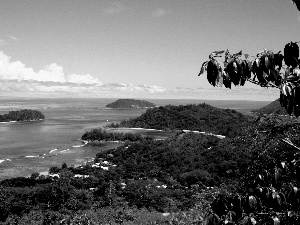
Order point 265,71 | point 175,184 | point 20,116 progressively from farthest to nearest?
point 20,116, point 175,184, point 265,71

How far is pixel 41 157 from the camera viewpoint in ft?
198

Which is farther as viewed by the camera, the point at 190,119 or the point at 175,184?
the point at 190,119

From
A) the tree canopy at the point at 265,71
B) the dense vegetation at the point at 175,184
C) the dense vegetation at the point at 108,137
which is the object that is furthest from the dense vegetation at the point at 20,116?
the tree canopy at the point at 265,71

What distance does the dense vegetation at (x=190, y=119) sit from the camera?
10056 centimetres

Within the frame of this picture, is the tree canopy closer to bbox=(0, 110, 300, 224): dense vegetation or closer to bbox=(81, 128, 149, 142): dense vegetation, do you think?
bbox=(0, 110, 300, 224): dense vegetation

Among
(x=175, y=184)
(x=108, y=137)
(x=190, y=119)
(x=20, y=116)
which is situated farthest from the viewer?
(x=20, y=116)

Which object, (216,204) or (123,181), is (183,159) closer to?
(123,181)

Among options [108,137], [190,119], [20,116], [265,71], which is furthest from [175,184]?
[20,116]

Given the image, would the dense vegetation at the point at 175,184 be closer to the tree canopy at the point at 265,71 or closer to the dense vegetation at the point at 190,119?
the tree canopy at the point at 265,71

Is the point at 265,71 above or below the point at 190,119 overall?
above

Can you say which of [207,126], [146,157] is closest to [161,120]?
[207,126]

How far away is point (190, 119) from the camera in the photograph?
11006 cm

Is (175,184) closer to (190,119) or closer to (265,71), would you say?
(265,71)

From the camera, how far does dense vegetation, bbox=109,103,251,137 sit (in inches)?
3959
